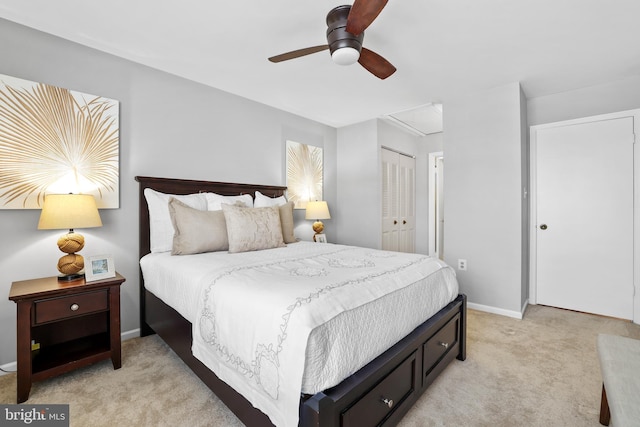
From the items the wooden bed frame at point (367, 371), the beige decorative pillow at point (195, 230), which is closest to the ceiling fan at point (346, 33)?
the beige decorative pillow at point (195, 230)

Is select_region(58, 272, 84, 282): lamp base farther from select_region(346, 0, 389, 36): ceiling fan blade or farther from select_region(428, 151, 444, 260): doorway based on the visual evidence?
select_region(428, 151, 444, 260): doorway

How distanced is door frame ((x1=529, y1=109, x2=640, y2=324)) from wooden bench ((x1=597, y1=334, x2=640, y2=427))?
2.17 metres

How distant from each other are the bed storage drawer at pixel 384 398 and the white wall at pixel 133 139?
2253mm

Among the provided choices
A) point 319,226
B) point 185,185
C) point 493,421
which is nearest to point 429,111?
point 319,226

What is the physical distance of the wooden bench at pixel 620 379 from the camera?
3.20 ft

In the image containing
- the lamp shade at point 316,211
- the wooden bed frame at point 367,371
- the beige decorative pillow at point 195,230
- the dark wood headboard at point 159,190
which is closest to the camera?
the wooden bed frame at point 367,371

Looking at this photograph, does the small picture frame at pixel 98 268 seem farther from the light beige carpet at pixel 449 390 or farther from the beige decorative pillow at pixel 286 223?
the beige decorative pillow at pixel 286 223

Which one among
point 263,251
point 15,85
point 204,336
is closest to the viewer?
point 204,336

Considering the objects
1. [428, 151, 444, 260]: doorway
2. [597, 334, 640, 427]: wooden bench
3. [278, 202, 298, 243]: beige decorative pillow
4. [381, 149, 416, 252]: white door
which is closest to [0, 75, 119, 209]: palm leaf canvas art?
[278, 202, 298, 243]: beige decorative pillow

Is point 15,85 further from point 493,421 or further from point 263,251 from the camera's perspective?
point 493,421

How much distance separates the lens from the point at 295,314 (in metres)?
1.11

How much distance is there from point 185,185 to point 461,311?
2.65m

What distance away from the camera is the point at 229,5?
73.4 inches

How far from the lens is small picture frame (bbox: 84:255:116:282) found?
1.96m
